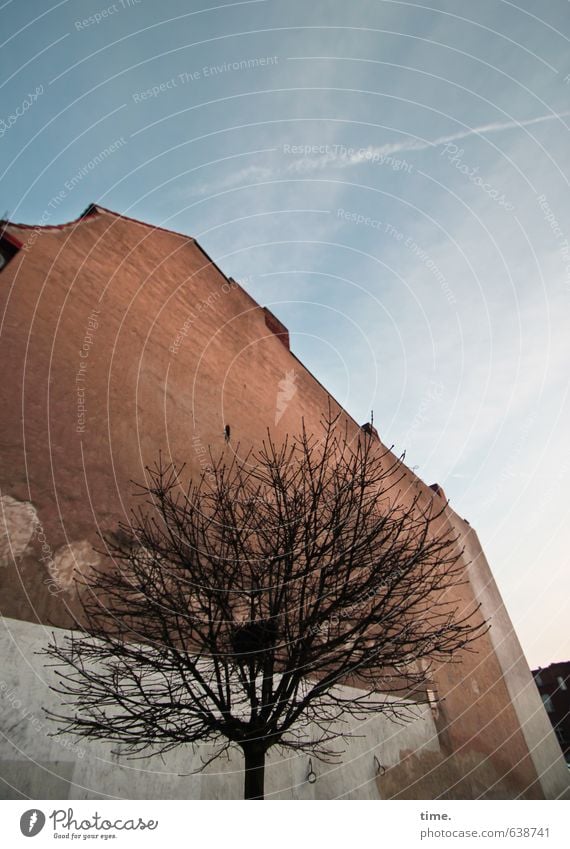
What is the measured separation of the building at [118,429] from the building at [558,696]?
3538 cm

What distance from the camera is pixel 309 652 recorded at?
6.10m

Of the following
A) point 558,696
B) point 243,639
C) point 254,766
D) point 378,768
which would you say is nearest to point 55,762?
point 254,766

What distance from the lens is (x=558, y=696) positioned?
149 feet

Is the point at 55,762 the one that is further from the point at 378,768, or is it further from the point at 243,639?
the point at 378,768

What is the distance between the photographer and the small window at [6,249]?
772 cm

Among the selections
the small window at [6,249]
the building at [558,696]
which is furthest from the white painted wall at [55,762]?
the building at [558,696]

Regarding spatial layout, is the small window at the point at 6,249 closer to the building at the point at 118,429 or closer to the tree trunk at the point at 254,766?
the building at the point at 118,429

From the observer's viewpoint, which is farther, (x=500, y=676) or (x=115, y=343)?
(x=500, y=676)

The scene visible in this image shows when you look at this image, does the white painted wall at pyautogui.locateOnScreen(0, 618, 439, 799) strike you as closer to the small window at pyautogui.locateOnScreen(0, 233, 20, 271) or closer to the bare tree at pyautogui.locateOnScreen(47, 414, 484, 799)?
the bare tree at pyautogui.locateOnScreen(47, 414, 484, 799)

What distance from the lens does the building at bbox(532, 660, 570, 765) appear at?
142 feet

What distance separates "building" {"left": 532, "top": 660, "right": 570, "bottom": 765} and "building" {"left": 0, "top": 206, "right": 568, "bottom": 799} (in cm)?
3538
